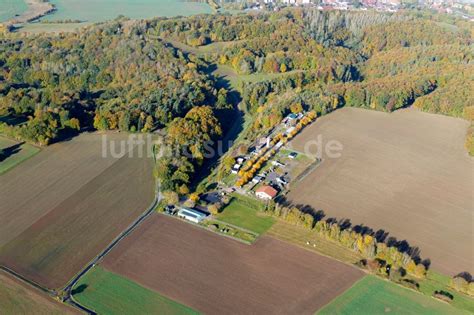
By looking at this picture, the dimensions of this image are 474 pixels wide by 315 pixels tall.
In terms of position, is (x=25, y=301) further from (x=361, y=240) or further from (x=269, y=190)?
(x=361, y=240)

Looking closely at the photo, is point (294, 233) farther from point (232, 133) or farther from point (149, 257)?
point (232, 133)

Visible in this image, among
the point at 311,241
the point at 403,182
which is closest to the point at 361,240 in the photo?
the point at 311,241

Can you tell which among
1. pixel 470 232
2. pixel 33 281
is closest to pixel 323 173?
pixel 470 232

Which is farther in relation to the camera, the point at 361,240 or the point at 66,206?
the point at 66,206

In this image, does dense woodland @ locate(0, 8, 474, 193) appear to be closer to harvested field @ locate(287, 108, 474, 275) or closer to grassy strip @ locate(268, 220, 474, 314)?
harvested field @ locate(287, 108, 474, 275)

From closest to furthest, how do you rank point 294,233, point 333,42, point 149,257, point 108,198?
1. point 149,257
2. point 294,233
3. point 108,198
4. point 333,42
